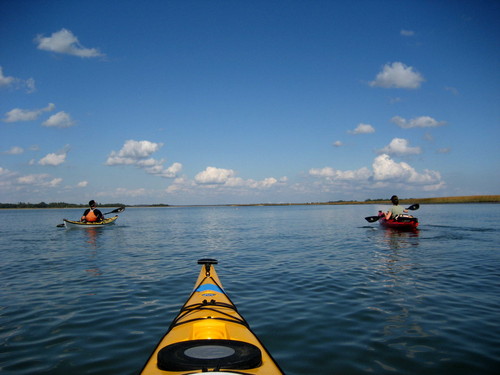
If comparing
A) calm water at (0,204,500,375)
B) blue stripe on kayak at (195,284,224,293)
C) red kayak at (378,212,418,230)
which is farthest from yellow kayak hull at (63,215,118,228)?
blue stripe on kayak at (195,284,224,293)

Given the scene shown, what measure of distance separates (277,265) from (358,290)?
4.10 metres

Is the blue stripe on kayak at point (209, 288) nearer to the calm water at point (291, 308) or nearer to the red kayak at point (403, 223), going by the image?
the calm water at point (291, 308)

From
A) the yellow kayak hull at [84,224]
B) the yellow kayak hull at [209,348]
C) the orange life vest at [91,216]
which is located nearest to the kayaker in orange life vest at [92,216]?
the orange life vest at [91,216]

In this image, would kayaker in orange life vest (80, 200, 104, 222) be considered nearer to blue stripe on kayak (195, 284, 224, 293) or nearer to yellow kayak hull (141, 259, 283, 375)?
blue stripe on kayak (195, 284, 224, 293)

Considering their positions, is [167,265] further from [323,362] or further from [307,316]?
[323,362]

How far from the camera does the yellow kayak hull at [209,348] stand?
3363 millimetres

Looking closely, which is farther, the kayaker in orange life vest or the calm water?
the kayaker in orange life vest

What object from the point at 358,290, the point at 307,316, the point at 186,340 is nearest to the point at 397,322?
the point at 307,316

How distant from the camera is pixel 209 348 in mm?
3758

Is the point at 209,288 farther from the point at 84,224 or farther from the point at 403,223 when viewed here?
the point at 84,224

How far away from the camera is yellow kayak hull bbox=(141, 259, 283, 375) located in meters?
3.36

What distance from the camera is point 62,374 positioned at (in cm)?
462

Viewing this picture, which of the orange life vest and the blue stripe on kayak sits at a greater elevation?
the orange life vest

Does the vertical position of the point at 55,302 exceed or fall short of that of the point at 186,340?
it falls short
